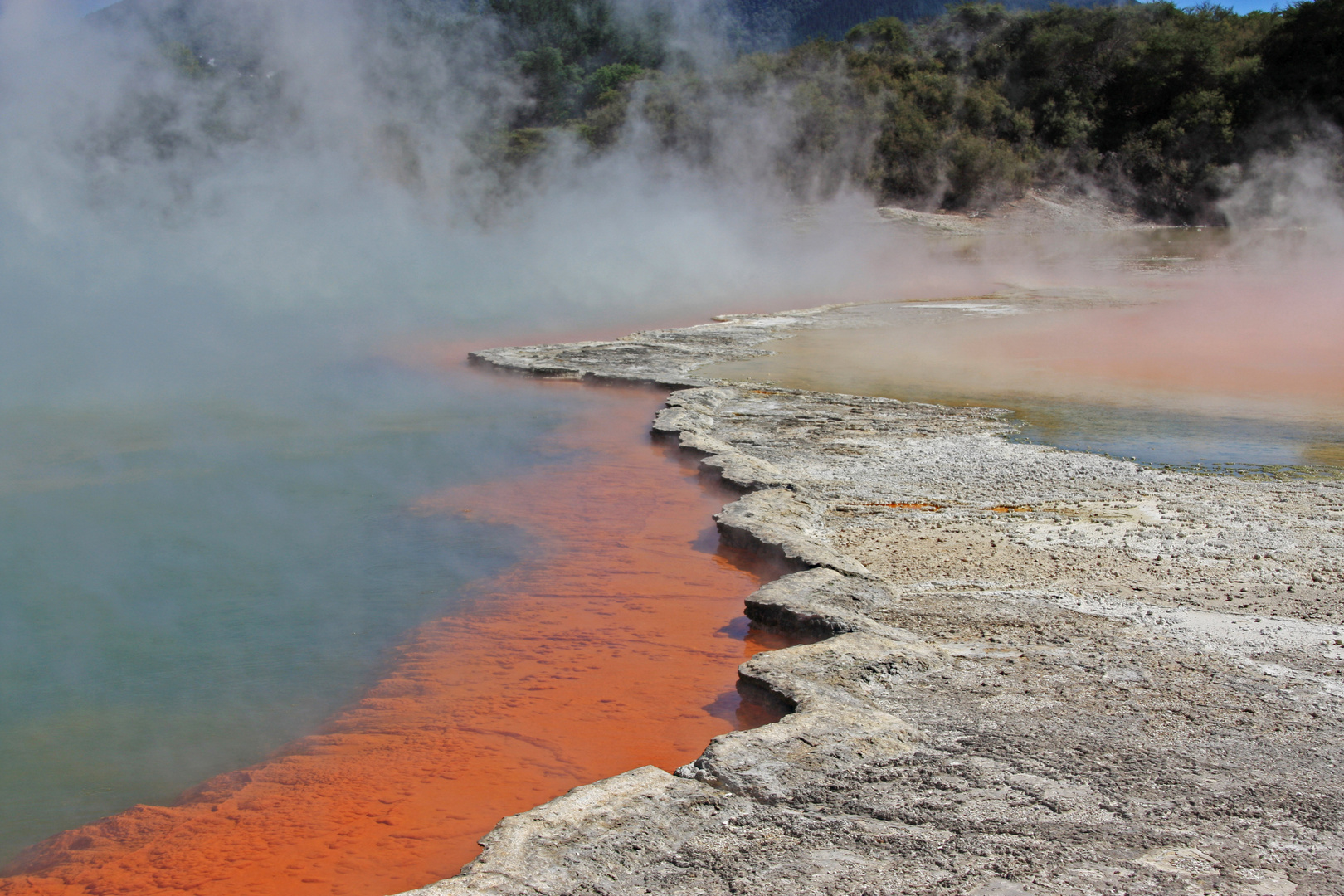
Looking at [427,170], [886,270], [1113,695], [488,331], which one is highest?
[427,170]

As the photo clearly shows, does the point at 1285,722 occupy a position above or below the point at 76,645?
above

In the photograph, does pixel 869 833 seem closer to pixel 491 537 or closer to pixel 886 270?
pixel 491 537

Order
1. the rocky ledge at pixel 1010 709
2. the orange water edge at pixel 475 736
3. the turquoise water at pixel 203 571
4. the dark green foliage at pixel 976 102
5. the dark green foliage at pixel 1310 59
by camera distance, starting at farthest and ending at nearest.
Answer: the dark green foliage at pixel 976 102 < the dark green foliage at pixel 1310 59 < the turquoise water at pixel 203 571 < the orange water edge at pixel 475 736 < the rocky ledge at pixel 1010 709

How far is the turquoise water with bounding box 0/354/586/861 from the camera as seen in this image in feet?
9.41

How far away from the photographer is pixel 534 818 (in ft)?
6.89

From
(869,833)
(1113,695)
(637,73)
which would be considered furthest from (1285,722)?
(637,73)

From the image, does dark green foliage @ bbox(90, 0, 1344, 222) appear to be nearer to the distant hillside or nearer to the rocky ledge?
the rocky ledge

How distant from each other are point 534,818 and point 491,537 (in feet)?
7.64

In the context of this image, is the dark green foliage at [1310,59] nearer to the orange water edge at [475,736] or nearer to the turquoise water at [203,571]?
the turquoise water at [203,571]

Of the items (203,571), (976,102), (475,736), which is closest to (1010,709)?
(475,736)

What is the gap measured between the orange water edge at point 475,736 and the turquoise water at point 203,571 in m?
0.16

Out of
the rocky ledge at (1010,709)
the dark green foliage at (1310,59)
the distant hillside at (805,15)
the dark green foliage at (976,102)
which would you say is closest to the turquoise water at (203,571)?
the rocky ledge at (1010,709)

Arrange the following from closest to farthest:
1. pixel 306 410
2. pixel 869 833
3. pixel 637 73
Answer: pixel 869 833 < pixel 306 410 < pixel 637 73

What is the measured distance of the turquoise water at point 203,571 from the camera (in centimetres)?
287
